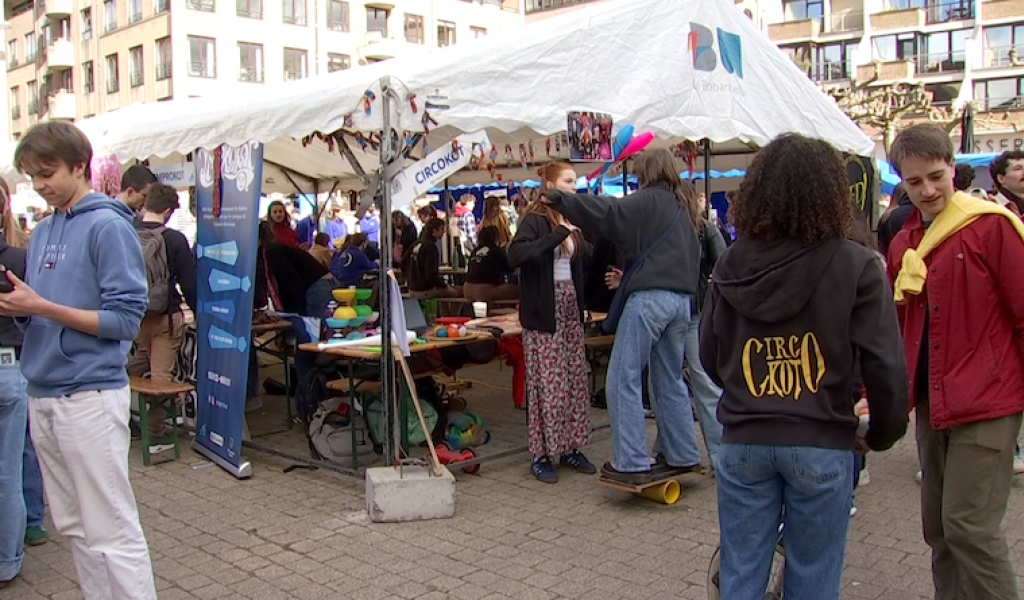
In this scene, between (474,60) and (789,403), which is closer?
(789,403)

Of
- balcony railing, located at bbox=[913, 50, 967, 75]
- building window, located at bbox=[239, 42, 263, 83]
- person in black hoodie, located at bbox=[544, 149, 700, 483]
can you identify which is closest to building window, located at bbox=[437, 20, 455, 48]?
building window, located at bbox=[239, 42, 263, 83]

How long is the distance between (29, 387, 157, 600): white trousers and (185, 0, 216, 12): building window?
4037 centimetres

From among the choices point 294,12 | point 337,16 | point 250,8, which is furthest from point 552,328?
point 337,16

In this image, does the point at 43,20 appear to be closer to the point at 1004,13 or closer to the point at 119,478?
the point at 1004,13

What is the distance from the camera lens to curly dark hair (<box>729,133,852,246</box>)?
2.36 meters

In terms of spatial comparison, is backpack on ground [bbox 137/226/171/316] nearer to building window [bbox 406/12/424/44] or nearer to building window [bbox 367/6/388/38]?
building window [bbox 367/6/388/38]

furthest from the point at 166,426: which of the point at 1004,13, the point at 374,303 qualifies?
the point at 1004,13

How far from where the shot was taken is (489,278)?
927cm

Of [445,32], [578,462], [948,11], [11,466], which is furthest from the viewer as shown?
[445,32]

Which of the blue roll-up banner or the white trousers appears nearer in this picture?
the white trousers

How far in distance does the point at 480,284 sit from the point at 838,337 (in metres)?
7.02

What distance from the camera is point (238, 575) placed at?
4.15 m

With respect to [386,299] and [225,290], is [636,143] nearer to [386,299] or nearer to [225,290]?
[386,299]

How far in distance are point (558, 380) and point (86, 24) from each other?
4636cm
